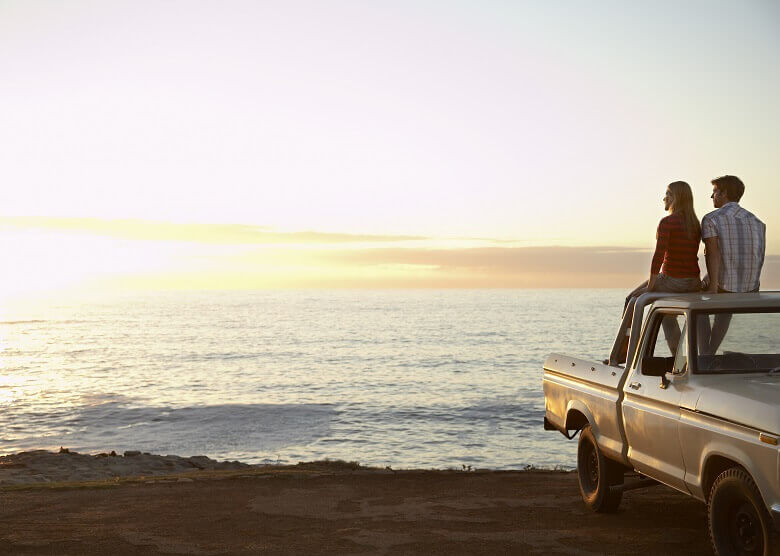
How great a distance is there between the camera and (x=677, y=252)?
26.0ft

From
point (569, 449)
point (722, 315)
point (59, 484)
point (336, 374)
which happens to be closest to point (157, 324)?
point (336, 374)

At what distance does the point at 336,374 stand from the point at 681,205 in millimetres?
42880

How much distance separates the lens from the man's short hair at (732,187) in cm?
788

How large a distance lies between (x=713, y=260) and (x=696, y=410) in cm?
237

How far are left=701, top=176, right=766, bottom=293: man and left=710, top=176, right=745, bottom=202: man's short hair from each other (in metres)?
0.13

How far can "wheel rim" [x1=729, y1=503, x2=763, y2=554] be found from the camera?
5.35 m

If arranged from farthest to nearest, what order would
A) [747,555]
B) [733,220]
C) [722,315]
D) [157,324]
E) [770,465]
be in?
[157,324] < [733,220] < [722,315] < [747,555] < [770,465]

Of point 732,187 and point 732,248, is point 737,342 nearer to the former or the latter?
point 732,248

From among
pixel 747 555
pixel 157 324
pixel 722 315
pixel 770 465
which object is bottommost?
pixel 157 324

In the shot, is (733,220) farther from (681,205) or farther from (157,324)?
(157,324)

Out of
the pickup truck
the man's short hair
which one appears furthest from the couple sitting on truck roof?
the pickup truck

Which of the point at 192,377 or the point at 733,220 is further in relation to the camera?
the point at 192,377

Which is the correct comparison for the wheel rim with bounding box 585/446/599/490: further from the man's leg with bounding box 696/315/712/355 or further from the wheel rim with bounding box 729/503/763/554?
the wheel rim with bounding box 729/503/763/554

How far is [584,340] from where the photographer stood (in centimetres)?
7562
